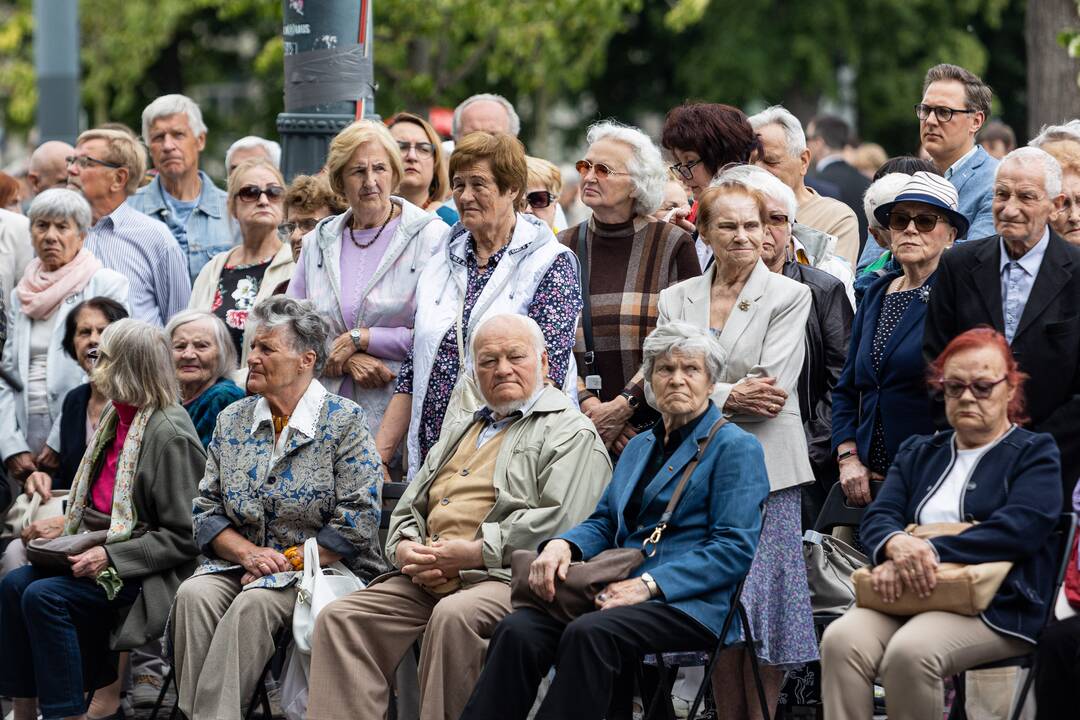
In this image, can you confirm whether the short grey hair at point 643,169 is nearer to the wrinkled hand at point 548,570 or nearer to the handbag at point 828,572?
the handbag at point 828,572

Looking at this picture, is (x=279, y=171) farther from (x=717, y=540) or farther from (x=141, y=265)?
(x=717, y=540)

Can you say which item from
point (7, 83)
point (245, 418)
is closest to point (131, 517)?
point (245, 418)

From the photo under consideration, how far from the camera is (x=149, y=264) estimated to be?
29.3 ft

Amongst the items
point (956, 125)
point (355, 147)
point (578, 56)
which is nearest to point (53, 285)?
point (355, 147)

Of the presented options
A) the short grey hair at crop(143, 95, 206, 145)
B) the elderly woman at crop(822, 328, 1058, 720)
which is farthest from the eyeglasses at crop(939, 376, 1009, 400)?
the short grey hair at crop(143, 95, 206, 145)

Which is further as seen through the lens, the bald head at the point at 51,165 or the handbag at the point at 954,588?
the bald head at the point at 51,165

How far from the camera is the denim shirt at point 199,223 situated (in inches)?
373

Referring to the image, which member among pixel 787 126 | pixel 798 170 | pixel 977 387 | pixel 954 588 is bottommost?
pixel 954 588

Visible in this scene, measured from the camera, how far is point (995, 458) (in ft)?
18.3

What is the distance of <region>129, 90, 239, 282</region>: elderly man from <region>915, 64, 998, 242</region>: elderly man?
391cm

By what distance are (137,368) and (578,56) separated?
564 inches

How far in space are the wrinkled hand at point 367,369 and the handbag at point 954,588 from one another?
2.49m

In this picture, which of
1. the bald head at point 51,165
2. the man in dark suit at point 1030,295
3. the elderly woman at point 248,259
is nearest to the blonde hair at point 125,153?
the elderly woman at point 248,259

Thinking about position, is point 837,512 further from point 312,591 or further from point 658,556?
point 312,591
